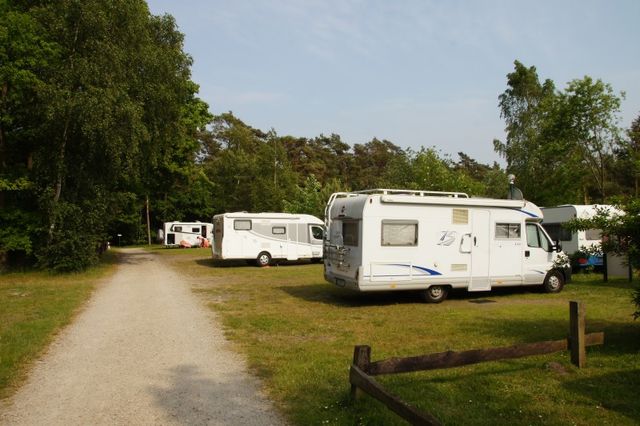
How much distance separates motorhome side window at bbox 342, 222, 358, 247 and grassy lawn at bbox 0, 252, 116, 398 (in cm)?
612

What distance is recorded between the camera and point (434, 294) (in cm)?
1271

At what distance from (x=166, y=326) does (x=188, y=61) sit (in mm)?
18414

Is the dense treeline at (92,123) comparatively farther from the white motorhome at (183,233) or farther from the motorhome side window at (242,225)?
the white motorhome at (183,233)

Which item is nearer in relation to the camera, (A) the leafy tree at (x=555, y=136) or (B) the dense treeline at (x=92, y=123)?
(B) the dense treeline at (x=92, y=123)

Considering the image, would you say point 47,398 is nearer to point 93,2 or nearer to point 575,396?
point 575,396

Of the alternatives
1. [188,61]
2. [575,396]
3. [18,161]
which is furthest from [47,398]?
[188,61]

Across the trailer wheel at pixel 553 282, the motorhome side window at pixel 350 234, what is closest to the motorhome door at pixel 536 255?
the trailer wheel at pixel 553 282

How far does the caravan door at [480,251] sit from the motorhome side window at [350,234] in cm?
293

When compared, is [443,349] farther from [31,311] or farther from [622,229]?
[31,311]

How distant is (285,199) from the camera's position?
49844 millimetres

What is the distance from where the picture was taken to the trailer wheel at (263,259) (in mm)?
23500

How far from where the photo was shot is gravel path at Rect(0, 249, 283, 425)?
16.8ft

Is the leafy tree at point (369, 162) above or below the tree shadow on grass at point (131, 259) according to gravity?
above

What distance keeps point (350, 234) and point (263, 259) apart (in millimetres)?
11640
